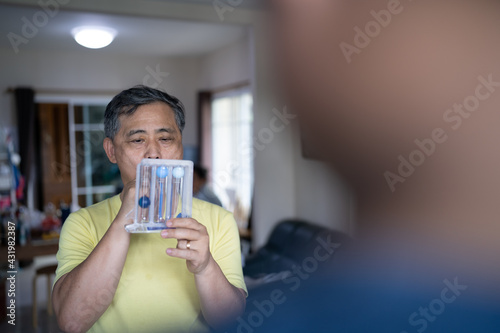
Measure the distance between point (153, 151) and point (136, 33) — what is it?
3.82 m

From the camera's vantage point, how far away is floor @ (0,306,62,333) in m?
3.13

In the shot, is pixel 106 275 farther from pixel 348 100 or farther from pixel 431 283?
pixel 431 283

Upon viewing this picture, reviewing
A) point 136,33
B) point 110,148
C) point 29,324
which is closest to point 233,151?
point 136,33

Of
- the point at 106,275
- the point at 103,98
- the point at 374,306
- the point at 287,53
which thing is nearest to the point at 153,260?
the point at 106,275

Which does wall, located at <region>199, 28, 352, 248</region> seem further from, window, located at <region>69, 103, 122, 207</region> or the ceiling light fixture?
window, located at <region>69, 103, 122, 207</region>

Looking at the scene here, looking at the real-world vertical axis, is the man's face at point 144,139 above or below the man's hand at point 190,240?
above

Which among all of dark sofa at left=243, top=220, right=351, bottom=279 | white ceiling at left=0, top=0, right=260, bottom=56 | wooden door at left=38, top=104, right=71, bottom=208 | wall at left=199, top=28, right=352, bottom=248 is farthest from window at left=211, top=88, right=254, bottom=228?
wooden door at left=38, top=104, right=71, bottom=208

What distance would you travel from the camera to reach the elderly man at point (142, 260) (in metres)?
0.76

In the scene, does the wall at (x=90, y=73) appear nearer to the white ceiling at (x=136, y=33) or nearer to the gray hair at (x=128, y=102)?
the white ceiling at (x=136, y=33)

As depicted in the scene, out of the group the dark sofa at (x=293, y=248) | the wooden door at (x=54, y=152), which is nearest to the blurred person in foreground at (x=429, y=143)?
the dark sofa at (x=293, y=248)

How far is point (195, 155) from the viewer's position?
5.75 metres

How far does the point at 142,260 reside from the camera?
2.94 feet

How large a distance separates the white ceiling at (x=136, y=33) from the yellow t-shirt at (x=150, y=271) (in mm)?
2768

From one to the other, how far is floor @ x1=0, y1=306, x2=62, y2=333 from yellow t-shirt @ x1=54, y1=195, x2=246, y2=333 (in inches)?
99.2
